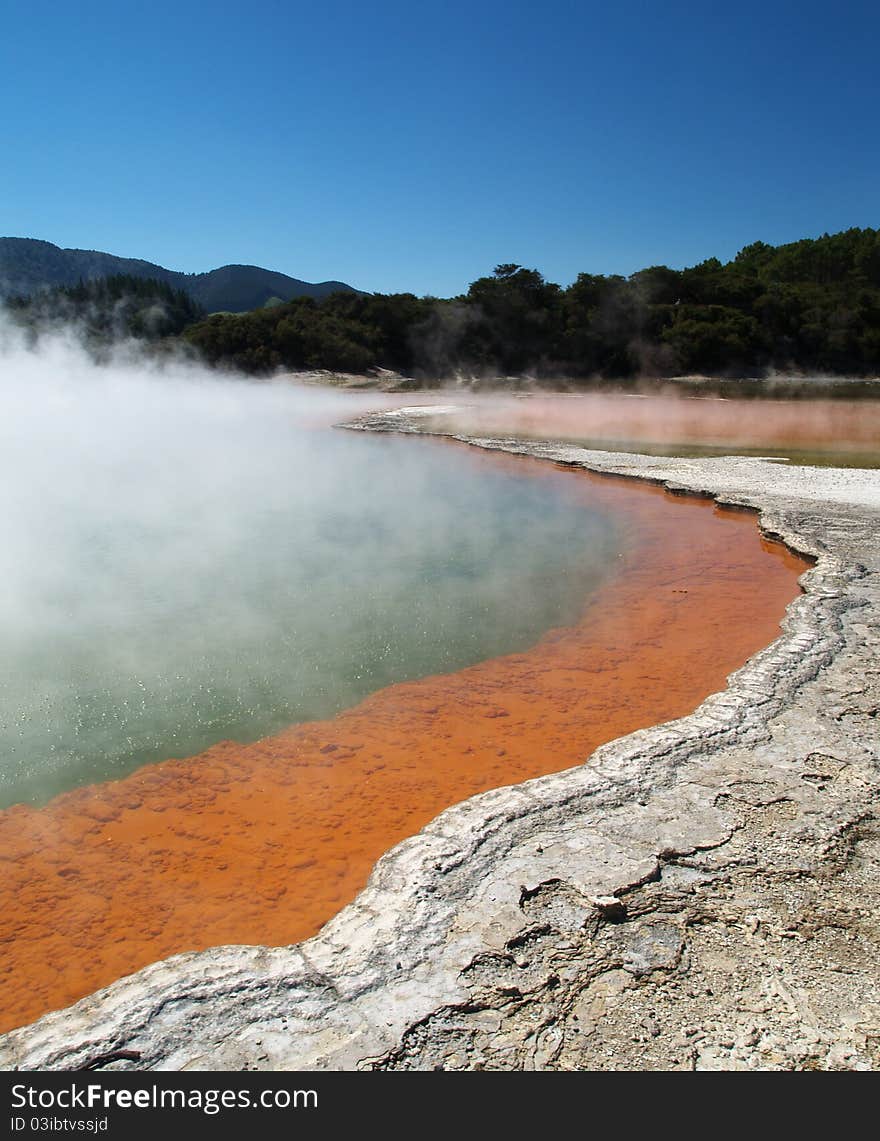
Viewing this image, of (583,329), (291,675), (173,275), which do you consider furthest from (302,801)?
(173,275)

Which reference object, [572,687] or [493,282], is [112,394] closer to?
[572,687]

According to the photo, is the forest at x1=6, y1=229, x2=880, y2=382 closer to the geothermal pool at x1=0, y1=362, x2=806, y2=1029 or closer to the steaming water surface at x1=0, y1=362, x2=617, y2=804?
the steaming water surface at x1=0, y1=362, x2=617, y2=804

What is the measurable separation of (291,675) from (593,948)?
2.66 metres

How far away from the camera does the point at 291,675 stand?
14.6 feet

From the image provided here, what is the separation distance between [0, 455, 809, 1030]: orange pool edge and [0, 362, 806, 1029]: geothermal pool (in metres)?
0.01

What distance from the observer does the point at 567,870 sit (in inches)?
95.4

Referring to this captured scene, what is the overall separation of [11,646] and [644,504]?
6.49 metres

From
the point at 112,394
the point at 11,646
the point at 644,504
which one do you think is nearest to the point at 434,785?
the point at 11,646

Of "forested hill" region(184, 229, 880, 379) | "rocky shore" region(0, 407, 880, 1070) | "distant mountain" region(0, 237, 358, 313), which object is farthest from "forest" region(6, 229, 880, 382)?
"distant mountain" region(0, 237, 358, 313)

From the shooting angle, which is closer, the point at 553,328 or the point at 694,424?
the point at 694,424

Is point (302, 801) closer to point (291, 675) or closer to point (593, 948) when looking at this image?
point (291, 675)

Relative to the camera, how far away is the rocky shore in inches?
70.8

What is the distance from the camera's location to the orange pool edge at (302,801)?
2.58 metres

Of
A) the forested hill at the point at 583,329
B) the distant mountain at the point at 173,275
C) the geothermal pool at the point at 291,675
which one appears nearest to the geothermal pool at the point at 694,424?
the geothermal pool at the point at 291,675
